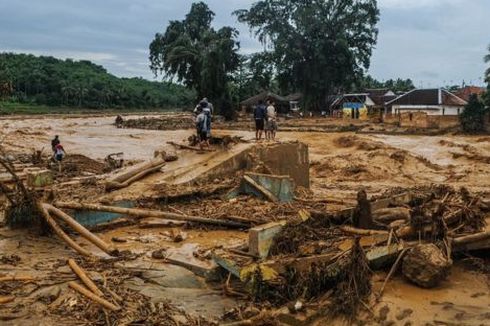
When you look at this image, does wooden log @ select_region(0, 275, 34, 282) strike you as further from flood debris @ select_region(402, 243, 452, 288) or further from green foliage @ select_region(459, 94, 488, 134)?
green foliage @ select_region(459, 94, 488, 134)

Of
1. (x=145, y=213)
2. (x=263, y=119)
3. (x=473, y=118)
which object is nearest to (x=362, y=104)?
(x=473, y=118)

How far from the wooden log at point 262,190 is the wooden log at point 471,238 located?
403cm

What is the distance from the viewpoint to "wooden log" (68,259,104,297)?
20.2 ft

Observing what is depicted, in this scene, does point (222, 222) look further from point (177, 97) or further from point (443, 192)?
point (177, 97)

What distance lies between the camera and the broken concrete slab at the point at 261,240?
6.78 meters

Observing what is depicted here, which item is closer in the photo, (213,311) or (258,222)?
(213,311)

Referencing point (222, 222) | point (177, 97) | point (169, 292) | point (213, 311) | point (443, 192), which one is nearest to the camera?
point (213, 311)

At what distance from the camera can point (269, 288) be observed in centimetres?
634

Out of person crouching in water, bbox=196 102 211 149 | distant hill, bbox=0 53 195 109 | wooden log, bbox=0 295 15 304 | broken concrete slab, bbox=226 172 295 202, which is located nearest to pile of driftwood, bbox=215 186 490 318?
wooden log, bbox=0 295 15 304

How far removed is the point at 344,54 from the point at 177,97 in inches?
2651

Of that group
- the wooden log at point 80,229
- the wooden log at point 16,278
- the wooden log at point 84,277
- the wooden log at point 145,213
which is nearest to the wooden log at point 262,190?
the wooden log at point 145,213

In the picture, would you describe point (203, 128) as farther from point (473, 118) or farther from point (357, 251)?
point (473, 118)

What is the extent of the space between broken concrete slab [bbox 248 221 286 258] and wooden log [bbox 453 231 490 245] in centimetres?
221

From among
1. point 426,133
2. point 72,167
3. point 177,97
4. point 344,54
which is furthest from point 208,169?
point 177,97
